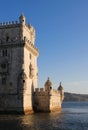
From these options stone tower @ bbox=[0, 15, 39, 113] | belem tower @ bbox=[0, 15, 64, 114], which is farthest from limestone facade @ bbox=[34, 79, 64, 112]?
stone tower @ bbox=[0, 15, 39, 113]

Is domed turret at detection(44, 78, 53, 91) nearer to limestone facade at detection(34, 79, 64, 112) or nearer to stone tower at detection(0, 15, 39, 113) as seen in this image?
limestone facade at detection(34, 79, 64, 112)

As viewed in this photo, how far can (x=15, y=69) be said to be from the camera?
61250 millimetres

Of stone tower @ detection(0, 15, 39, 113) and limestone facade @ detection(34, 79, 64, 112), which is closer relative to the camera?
stone tower @ detection(0, 15, 39, 113)

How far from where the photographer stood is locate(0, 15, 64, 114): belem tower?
59906 mm

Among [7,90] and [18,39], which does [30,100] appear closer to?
[7,90]

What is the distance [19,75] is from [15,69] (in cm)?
183

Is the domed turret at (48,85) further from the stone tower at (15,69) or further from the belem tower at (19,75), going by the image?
the stone tower at (15,69)

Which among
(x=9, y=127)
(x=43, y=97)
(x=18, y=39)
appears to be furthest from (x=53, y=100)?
(x=9, y=127)

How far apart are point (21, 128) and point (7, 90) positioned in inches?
827

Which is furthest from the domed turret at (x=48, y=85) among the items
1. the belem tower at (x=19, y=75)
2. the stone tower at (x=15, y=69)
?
the stone tower at (x=15, y=69)

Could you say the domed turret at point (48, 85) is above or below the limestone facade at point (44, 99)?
above

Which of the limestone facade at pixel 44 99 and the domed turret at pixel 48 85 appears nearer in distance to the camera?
the limestone facade at pixel 44 99

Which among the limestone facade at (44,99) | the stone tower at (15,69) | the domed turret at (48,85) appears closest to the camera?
the stone tower at (15,69)

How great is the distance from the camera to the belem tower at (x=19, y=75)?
2359 inches
